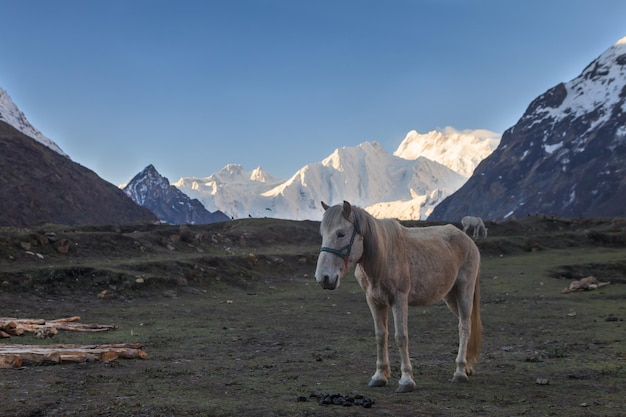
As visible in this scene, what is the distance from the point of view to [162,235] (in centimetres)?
3728

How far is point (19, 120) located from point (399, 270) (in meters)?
188

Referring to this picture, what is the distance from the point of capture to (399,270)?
9000 millimetres

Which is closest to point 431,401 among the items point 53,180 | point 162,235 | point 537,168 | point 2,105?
point 162,235

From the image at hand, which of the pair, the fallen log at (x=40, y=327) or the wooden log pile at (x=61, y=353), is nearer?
the wooden log pile at (x=61, y=353)

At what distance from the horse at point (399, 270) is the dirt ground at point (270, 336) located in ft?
1.77

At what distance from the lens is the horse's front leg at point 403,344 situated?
Answer: 334 inches

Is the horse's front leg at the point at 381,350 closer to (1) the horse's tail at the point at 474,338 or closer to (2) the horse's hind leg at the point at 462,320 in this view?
(2) the horse's hind leg at the point at 462,320

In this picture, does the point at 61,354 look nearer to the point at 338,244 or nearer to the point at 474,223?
the point at 338,244

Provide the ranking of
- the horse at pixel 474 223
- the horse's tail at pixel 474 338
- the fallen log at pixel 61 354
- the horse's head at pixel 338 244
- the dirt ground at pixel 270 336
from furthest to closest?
1. the horse at pixel 474 223
2. the horse's tail at pixel 474 338
3. the fallen log at pixel 61 354
4. the horse's head at pixel 338 244
5. the dirt ground at pixel 270 336

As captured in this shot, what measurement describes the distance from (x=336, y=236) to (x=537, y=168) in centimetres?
20612

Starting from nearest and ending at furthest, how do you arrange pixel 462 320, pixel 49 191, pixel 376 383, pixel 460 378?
1. pixel 376 383
2. pixel 460 378
3. pixel 462 320
4. pixel 49 191

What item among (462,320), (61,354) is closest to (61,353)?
(61,354)

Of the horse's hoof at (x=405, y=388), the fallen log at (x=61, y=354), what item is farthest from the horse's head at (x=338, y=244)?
the fallen log at (x=61, y=354)

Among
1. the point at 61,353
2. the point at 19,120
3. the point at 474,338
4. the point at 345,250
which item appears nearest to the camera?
the point at 345,250
